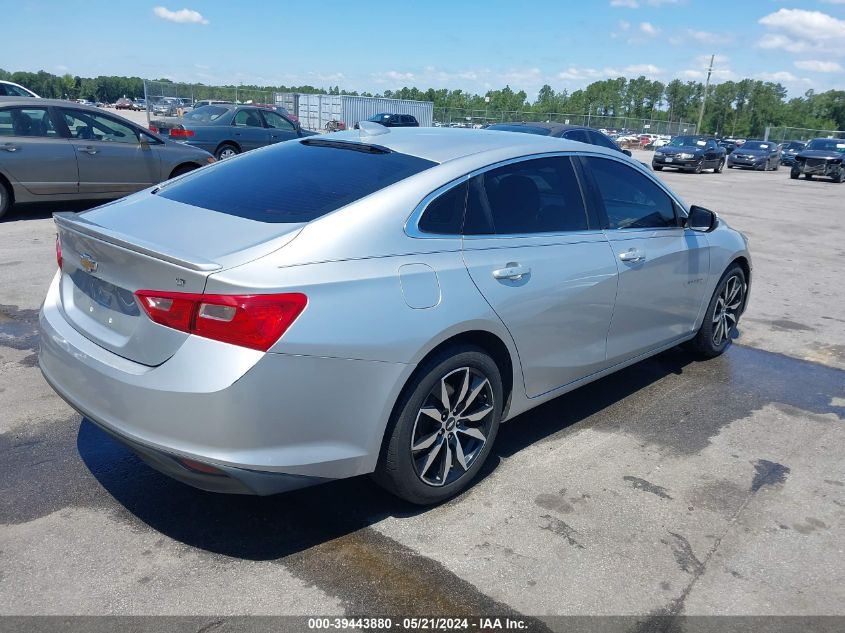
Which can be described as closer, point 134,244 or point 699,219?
point 134,244

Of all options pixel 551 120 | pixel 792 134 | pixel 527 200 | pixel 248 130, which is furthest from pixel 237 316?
pixel 792 134

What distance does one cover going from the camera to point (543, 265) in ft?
11.8

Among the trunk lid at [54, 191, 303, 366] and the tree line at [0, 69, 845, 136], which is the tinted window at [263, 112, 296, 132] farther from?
the tree line at [0, 69, 845, 136]

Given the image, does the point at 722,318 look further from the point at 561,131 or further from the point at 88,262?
the point at 561,131

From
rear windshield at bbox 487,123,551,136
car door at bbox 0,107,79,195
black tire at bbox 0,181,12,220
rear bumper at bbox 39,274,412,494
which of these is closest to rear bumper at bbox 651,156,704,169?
rear windshield at bbox 487,123,551,136

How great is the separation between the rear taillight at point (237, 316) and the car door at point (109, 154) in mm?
8076

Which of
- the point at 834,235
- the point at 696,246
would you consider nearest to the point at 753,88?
the point at 834,235

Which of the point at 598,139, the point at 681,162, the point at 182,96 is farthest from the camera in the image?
the point at 182,96

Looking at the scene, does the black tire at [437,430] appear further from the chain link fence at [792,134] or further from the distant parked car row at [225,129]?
the chain link fence at [792,134]

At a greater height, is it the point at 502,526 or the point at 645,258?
the point at 645,258

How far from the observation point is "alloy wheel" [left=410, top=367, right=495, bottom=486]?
10.4 ft

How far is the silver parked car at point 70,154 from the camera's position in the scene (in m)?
9.09

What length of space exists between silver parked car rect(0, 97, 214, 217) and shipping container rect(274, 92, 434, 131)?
3377cm

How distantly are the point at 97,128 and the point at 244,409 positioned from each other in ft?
28.5
